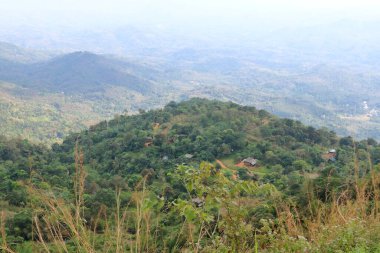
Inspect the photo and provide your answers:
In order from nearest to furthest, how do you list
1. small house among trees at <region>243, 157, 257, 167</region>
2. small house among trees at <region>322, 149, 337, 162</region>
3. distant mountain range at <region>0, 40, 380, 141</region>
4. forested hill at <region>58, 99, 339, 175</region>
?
small house among trees at <region>322, 149, 337, 162</region>
small house among trees at <region>243, 157, 257, 167</region>
forested hill at <region>58, 99, 339, 175</region>
distant mountain range at <region>0, 40, 380, 141</region>

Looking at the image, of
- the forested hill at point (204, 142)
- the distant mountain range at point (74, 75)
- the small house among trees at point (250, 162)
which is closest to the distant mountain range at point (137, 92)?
the distant mountain range at point (74, 75)

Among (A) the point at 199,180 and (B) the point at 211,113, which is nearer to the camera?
(A) the point at 199,180

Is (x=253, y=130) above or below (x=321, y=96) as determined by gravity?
above

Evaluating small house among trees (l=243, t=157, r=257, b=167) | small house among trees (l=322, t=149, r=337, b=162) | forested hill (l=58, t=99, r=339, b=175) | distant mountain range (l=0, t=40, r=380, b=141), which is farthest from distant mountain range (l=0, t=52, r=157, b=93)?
small house among trees (l=322, t=149, r=337, b=162)

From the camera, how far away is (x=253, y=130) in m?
31.3

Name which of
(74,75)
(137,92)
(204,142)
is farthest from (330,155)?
(74,75)

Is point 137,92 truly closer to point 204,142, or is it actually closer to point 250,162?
point 204,142

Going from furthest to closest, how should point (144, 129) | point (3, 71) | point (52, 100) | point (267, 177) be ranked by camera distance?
point (3, 71) < point (52, 100) < point (144, 129) < point (267, 177)

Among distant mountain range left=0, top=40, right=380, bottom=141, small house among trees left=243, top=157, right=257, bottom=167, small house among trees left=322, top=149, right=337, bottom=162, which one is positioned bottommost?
distant mountain range left=0, top=40, right=380, bottom=141

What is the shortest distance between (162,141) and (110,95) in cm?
9143

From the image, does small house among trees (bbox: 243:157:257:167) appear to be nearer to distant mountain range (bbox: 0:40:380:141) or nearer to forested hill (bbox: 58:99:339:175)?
forested hill (bbox: 58:99:339:175)

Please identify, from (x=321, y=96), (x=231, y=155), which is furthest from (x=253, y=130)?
(x=321, y=96)

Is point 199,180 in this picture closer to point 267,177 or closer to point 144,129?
point 267,177

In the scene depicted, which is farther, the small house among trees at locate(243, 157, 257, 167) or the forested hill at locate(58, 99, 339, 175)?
the forested hill at locate(58, 99, 339, 175)
